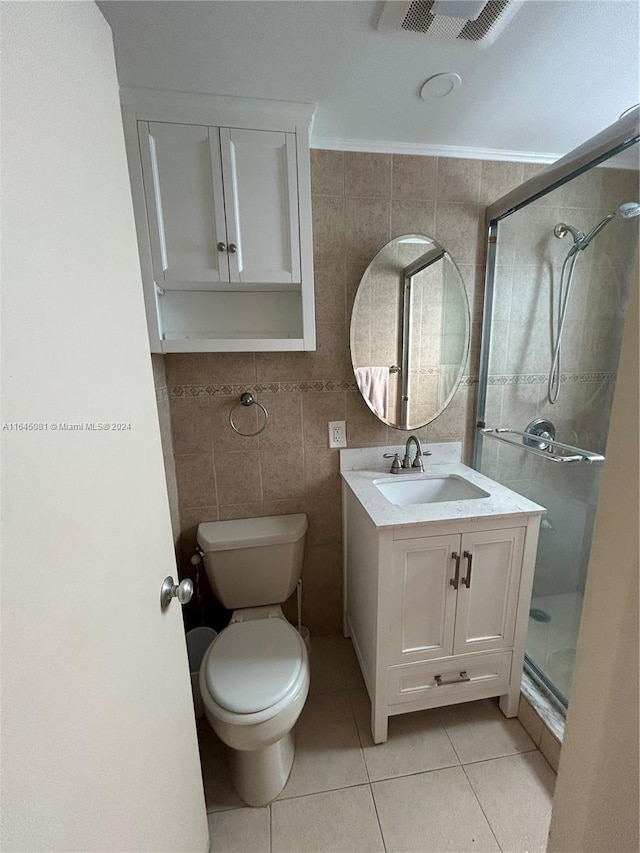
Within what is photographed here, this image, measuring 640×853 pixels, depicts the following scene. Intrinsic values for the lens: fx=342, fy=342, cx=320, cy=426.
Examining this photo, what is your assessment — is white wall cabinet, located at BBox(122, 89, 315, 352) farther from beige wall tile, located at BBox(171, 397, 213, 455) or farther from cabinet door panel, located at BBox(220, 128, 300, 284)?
beige wall tile, located at BBox(171, 397, 213, 455)

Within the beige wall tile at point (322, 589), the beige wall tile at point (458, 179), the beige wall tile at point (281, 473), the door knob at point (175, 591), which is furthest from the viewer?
the beige wall tile at point (322, 589)

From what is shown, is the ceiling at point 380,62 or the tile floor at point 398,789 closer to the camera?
the ceiling at point 380,62

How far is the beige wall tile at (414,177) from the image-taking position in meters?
1.43

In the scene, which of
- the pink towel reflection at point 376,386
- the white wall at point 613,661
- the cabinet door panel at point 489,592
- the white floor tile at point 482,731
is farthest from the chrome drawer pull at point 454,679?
the pink towel reflection at point 376,386

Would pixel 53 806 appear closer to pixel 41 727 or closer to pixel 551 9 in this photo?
pixel 41 727

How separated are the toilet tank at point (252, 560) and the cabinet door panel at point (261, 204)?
100cm

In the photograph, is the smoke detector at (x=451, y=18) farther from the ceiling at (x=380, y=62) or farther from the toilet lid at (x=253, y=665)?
the toilet lid at (x=253, y=665)

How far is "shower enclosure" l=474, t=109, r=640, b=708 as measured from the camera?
1.26 m

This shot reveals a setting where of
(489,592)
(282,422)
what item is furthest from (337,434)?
(489,592)

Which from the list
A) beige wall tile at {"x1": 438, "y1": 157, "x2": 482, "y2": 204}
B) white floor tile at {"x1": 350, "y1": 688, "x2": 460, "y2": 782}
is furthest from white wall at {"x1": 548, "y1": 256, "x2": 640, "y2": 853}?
beige wall tile at {"x1": 438, "y1": 157, "x2": 482, "y2": 204}

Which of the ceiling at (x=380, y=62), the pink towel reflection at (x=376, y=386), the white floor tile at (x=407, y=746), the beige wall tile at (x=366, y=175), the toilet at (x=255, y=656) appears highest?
the ceiling at (x=380, y=62)

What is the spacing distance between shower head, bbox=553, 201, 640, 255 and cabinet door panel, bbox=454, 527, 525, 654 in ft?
3.79

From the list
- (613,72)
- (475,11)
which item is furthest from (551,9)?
(613,72)

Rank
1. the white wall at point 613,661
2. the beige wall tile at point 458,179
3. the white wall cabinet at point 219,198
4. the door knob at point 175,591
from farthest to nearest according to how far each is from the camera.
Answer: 1. the beige wall tile at point 458,179
2. the white wall cabinet at point 219,198
3. the door knob at point 175,591
4. the white wall at point 613,661
